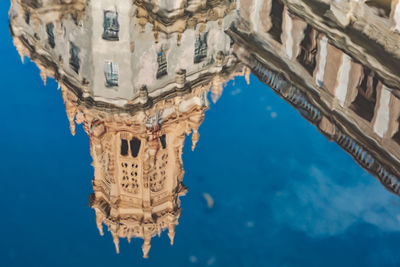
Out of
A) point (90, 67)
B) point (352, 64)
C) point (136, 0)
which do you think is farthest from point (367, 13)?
point (90, 67)

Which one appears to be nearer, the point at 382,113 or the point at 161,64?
the point at 382,113

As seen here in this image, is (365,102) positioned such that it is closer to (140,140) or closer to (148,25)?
(148,25)

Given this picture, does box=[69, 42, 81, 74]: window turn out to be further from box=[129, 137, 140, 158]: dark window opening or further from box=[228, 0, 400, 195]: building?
box=[228, 0, 400, 195]: building

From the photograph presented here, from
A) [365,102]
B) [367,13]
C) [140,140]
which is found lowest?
[140,140]

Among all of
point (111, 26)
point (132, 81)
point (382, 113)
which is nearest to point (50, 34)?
point (111, 26)

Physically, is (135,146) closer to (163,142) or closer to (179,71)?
(163,142)
